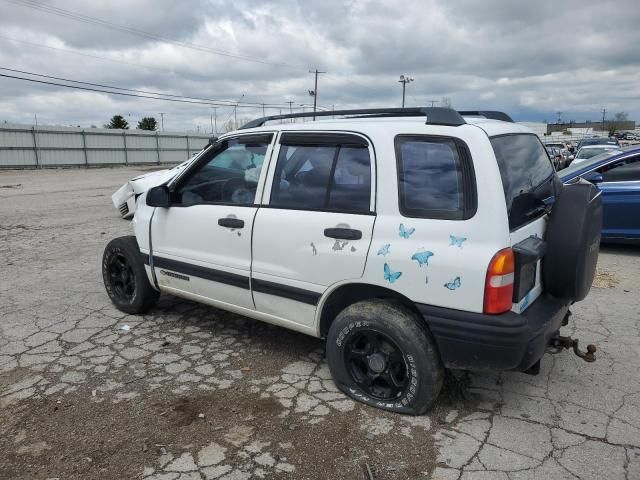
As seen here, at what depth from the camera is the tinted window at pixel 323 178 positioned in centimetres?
301

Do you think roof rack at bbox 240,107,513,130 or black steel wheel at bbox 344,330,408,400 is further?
black steel wheel at bbox 344,330,408,400

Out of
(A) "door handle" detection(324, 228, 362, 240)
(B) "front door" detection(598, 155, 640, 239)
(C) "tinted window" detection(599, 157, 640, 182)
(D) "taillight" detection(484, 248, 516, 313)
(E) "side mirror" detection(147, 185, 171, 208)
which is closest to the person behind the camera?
(D) "taillight" detection(484, 248, 516, 313)

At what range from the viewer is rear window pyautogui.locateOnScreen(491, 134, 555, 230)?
271 cm

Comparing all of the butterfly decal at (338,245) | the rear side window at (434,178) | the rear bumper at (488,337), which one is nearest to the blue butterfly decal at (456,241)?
the rear side window at (434,178)

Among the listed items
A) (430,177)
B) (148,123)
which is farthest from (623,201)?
(148,123)

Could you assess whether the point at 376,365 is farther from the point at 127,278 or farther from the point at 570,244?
the point at 127,278

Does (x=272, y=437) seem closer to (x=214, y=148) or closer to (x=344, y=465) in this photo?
(x=344, y=465)

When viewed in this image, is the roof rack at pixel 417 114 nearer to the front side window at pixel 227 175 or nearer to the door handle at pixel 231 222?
the front side window at pixel 227 175

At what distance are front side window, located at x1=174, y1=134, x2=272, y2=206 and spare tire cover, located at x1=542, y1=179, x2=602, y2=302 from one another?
1.91 meters

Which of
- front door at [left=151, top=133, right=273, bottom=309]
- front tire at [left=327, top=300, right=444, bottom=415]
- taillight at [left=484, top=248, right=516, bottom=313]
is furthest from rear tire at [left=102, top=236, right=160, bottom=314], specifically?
taillight at [left=484, top=248, right=516, bottom=313]

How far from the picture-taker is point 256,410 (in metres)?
3.06

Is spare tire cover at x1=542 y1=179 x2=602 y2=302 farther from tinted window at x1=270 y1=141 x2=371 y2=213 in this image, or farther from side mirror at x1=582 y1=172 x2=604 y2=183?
side mirror at x1=582 y1=172 x2=604 y2=183

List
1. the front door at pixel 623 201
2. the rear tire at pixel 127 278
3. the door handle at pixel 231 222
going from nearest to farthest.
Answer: the door handle at pixel 231 222, the rear tire at pixel 127 278, the front door at pixel 623 201

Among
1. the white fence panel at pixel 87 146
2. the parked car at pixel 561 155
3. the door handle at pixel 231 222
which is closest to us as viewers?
the door handle at pixel 231 222
